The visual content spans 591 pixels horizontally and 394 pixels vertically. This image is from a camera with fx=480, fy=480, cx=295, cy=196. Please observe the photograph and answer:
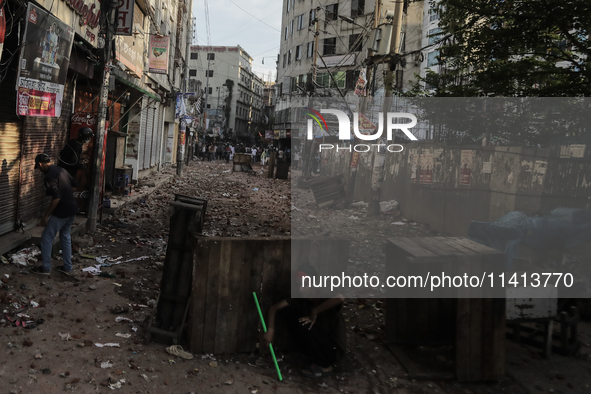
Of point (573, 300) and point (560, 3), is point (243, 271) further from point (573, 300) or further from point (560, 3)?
point (560, 3)

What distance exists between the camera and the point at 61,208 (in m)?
6.57

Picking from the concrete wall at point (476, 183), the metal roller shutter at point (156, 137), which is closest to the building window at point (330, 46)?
the metal roller shutter at point (156, 137)

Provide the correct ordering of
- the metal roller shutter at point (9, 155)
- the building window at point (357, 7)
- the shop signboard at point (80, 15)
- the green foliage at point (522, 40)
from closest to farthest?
the metal roller shutter at point (9, 155) < the green foliage at point (522, 40) < the shop signboard at point (80, 15) < the building window at point (357, 7)

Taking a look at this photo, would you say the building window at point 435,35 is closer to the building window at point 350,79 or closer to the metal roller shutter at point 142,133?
the building window at point 350,79

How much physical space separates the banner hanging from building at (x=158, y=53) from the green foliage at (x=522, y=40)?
11309 millimetres

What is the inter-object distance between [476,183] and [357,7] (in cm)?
3916

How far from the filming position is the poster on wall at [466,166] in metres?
12.0

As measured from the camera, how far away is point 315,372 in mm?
4727

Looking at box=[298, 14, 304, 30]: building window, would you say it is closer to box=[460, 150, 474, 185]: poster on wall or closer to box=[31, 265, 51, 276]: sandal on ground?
box=[460, 150, 474, 185]: poster on wall

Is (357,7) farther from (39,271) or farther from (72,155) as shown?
(39,271)

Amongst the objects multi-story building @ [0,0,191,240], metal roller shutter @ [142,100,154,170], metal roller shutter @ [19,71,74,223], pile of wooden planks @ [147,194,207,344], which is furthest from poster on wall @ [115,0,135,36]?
metal roller shutter @ [142,100,154,170]

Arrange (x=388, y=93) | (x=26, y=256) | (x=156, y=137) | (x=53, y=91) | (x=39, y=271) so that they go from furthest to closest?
(x=156, y=137), (x=388, y=93), (x=53, y=91), (x=26, y=256), (x=39, y=271)

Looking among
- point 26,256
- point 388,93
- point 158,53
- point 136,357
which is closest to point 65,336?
point 136,357

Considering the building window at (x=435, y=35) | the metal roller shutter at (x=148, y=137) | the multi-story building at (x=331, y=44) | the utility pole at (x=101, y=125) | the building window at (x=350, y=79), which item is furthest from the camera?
the building window at (x=350, y=79)
